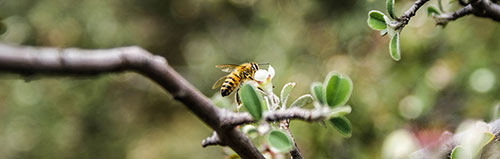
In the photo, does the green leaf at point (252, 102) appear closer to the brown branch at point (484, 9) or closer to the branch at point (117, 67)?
the branch at point (117, 67)

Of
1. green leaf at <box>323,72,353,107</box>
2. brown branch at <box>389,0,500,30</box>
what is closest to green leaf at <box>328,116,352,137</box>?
green leaf at <box>323,72,353,107</box>

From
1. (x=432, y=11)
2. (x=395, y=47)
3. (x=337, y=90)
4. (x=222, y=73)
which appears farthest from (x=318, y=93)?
(x=222, y=73)

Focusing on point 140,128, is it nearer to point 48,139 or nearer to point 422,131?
point 48,139

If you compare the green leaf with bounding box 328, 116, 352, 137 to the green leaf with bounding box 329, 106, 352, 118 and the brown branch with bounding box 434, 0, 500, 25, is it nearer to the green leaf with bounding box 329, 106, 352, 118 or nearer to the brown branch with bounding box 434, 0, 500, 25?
the green leaf with bounding box 329, 106, 352, 118

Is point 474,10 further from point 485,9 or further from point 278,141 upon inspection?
point 278,141

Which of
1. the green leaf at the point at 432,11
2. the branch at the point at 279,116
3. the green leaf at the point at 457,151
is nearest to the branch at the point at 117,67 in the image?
the branch at the point at 279,116

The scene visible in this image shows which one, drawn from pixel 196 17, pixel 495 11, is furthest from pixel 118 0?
pixel 495 11
